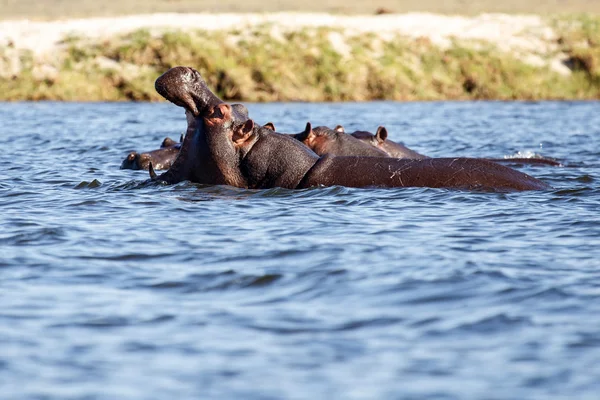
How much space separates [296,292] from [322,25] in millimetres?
35952

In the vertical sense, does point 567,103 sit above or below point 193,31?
below

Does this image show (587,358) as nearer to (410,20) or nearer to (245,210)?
(245,210)

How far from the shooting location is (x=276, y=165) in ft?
37.0

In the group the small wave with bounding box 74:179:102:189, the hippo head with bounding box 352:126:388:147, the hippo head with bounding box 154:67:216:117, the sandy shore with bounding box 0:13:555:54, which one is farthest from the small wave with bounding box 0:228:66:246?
the sandy shore with bounding box 0:13:555:54

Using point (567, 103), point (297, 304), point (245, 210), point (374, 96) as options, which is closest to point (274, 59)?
point (374, 96)

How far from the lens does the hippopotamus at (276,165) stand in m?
11.2

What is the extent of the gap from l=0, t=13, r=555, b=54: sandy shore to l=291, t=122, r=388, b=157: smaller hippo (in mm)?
25954

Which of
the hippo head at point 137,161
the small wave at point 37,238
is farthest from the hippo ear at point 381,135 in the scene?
the small wave at point 37,238

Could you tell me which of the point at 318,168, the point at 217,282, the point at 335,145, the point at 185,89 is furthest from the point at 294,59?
the point at 217,282

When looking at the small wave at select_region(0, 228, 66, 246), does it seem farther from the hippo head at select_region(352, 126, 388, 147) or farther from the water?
the hippo head at select_region(352, 126, 388, 147)

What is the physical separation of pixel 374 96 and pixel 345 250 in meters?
29.4

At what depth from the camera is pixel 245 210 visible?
398 inches

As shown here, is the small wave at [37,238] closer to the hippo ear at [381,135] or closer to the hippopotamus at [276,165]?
the hippopotamus at [276,165]

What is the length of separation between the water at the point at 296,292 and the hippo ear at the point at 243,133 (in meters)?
0.57
